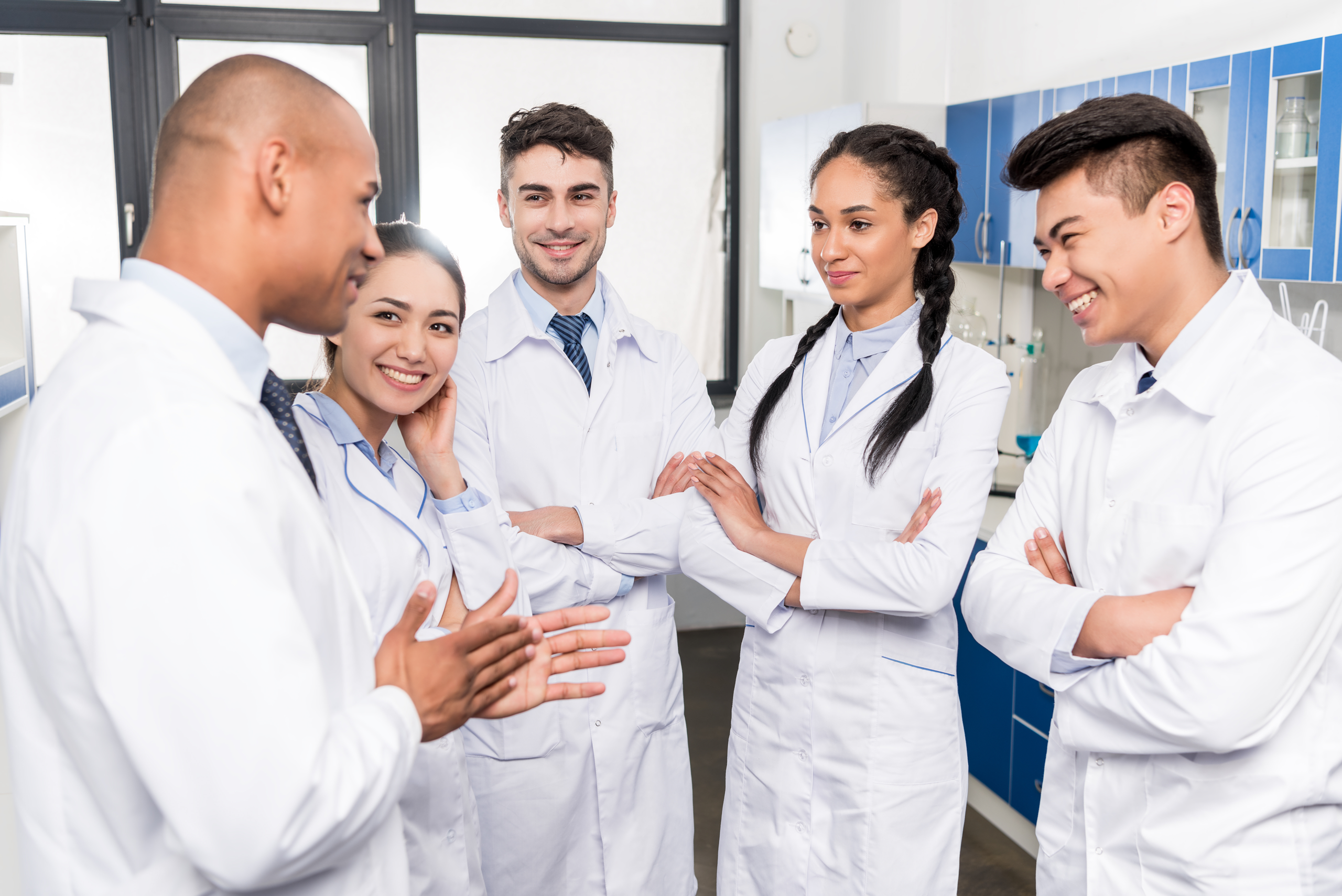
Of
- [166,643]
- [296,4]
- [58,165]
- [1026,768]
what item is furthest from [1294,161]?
[58,165]

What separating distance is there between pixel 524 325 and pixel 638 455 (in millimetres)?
347

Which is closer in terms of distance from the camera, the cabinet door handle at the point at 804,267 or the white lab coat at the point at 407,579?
the white lab coat at the point at 407,579

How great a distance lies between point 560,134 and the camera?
6.64ft

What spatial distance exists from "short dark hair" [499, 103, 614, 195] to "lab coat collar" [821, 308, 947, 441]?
705 millimetres

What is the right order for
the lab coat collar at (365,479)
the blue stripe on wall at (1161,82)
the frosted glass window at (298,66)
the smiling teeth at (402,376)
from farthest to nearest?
1. the frosted glass window at (298,66)
2. the blue stripe on wall at (1161,82)
3. the smiling teeth at (402,376)
4. the lab coat collar at (365,479)

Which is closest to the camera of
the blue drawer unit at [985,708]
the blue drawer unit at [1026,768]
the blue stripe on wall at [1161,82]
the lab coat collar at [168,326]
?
the lab coat collar at [168,326]

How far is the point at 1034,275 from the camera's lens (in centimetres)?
376

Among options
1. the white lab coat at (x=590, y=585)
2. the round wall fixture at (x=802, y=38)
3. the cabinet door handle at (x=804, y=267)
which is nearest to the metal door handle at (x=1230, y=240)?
the white lab coat at (x=590, y=585)

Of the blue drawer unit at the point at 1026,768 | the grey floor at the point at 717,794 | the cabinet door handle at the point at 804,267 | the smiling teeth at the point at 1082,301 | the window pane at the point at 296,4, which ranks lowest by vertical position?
the grey floor at the point at 717,794

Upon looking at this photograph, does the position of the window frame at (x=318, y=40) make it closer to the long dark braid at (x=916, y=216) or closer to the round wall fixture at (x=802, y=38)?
the round wall fixture at (x=802, y=38)

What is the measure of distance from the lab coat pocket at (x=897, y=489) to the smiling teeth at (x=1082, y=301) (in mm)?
387

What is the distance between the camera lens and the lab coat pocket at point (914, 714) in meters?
1.74

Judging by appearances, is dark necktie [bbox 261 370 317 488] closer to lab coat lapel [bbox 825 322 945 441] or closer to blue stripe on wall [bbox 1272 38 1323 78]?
lab coat lapel [bbox 825 322 945 441]

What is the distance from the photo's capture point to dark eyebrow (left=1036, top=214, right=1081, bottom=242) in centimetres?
141
